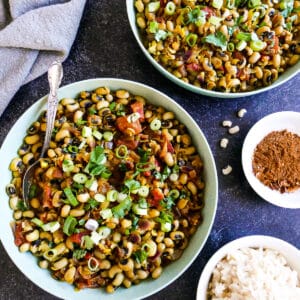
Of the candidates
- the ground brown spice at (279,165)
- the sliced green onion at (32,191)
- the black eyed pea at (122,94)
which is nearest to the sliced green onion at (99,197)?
the sliced green onion at (32,191)

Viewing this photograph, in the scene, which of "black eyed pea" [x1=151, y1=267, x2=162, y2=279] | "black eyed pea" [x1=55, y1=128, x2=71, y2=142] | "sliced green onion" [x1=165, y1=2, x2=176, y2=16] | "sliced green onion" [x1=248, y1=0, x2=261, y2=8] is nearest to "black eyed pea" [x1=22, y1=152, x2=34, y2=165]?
"black eyed pea" [x1=55, y1=128, x2=71, y2=142]

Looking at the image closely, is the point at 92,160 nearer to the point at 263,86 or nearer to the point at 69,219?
the point at 69,219

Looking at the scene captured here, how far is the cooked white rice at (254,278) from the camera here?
1.73 m

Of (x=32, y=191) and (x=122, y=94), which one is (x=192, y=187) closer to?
(x=122, y=94)

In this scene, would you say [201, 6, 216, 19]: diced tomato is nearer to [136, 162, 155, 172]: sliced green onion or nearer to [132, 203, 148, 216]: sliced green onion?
[136, 162, 155, 172]: sliced green onion

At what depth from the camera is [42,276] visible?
169cm

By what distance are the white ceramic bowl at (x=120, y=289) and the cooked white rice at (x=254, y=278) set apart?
6.4 inches

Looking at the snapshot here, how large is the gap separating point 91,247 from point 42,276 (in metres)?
0.19

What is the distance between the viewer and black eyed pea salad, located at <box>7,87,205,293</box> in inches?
65.6

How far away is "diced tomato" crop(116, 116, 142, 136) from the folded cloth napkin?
0.32 meters

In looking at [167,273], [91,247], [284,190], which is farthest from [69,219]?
[284,190]

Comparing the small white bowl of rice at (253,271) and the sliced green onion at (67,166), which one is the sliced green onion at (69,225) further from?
the small white bowl of rice at (253,271)

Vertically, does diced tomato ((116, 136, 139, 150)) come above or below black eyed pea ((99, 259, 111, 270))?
above

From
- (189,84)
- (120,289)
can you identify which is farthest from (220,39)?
(120,289)
